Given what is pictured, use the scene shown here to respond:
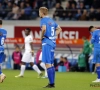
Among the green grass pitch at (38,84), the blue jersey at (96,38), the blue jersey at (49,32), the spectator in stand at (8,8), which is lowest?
the green grass pitch at (38,84)

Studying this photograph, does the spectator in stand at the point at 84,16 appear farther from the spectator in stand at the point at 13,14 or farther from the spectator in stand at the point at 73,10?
the spectator in stand at the point at 13,14

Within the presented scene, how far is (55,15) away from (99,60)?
42.7 ft

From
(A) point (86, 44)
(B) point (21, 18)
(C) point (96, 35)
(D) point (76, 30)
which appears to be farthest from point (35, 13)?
(C) point (96, 35)

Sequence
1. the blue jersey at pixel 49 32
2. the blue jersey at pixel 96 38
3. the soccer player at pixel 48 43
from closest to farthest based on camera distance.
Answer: the soccer player at pixel 48 43
the blue jersey at pixel 49 32
the blue jersey at pixel 96 38

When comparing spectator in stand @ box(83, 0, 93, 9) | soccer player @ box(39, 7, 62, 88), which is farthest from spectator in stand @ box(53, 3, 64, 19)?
soccer player @ box(39, 7, 62, 88)

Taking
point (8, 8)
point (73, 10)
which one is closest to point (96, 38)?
point (73, 10)

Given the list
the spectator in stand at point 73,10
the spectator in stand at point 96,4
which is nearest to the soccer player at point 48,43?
the spectator in stand at point 73,10

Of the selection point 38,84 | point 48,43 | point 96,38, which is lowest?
point 38,84

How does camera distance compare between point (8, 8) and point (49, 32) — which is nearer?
point (49, 32)

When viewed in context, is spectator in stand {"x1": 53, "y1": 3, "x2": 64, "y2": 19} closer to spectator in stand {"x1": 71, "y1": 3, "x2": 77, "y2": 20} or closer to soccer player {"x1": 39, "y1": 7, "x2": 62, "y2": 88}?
spectator in stand {"x1": 71, "y1": 3, "x2": 77, "y2": 20}

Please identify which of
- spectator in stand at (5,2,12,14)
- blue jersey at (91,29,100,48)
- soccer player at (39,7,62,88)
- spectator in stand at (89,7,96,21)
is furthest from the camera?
spectator in stand at (5,2,12,14)

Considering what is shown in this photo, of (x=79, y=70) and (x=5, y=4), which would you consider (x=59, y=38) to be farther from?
(x=5, y=4)

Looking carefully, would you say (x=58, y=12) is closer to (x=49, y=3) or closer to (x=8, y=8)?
(x=49, y=3)

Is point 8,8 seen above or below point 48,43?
above
